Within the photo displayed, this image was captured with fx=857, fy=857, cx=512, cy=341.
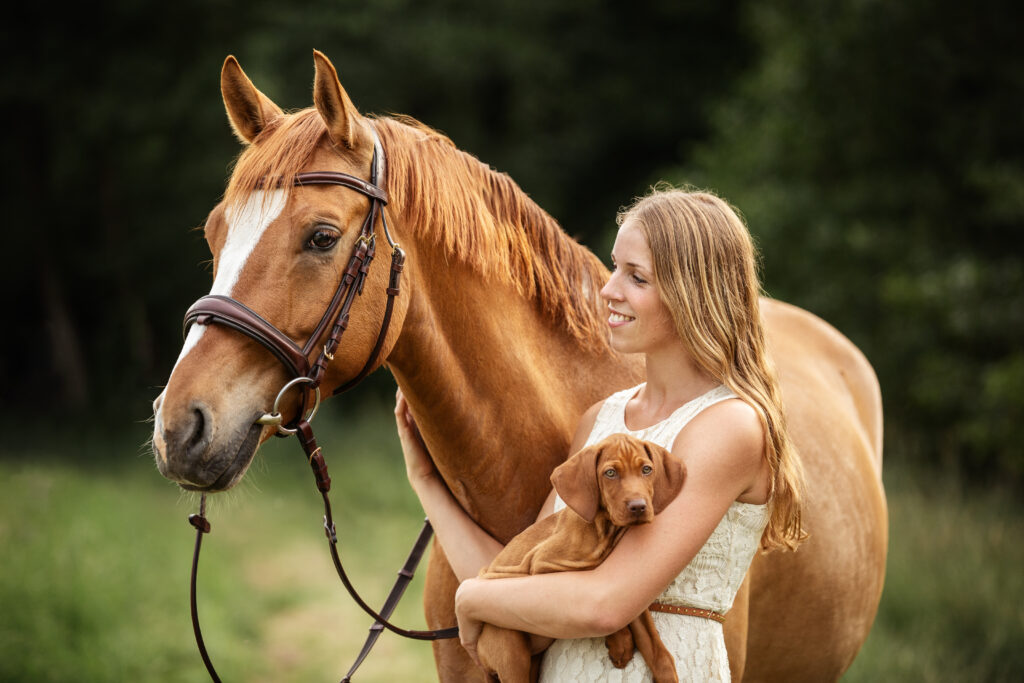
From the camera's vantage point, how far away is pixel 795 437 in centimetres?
311

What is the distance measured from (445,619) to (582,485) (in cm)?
93

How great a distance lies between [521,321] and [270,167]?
31.8 inches

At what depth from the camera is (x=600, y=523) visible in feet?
6.21

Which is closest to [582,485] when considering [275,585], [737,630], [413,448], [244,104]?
[413,448]

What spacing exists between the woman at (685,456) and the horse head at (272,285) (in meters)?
0.62

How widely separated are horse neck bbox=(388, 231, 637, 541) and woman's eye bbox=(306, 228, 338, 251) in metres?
0.25

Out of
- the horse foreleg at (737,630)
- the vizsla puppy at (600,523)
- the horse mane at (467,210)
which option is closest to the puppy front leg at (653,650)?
the vizsla puppy at (600,523)

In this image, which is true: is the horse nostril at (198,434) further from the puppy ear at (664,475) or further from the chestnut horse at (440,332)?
the puppy ear at (664,475)

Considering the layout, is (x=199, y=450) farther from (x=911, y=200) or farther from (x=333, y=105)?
(x=911, y=200)

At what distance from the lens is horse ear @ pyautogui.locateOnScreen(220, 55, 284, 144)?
2236 mm

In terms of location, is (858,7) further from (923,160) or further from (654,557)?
(654,557)

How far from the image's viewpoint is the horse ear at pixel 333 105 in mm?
2021

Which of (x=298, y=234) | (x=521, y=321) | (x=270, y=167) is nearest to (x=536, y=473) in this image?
(x=521, y=321)

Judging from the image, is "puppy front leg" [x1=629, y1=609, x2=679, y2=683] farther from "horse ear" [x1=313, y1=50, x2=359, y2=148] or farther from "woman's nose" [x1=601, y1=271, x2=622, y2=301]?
"horse ear" [x1=313, y1=50, x2=359, y2=148]
